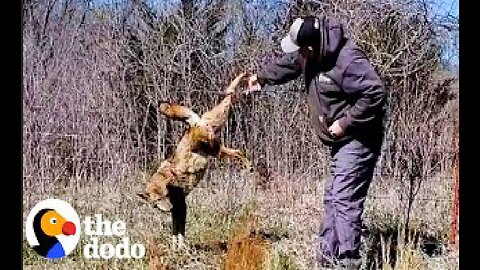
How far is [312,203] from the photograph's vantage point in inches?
222

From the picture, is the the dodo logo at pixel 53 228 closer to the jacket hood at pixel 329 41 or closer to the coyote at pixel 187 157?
the coyote at pixel 187 157

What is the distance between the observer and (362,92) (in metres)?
5.52

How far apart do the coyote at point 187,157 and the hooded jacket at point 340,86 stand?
1.28 ft

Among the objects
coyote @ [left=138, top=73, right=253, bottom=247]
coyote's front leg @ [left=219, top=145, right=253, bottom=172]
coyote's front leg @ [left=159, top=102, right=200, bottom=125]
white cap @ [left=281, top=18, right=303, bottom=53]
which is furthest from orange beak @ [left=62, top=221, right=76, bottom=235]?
white cap @ [left=281, top=18, right=303, bottom=53]

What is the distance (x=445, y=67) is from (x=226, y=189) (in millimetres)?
1333

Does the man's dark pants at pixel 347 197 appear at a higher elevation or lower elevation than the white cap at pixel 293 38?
lower

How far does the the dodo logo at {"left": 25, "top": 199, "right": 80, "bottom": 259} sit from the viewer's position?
5707 millimetres

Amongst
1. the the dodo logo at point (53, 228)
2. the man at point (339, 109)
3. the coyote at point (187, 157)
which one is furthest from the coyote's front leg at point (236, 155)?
the the dodo logo at point (53, 228)

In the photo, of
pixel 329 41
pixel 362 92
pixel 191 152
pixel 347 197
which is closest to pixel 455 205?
pixel 347 197

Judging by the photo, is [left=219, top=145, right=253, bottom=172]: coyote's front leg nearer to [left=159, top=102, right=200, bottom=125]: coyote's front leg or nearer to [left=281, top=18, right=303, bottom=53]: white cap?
[left=159, top=102, right=200, bottom=125]: coyote's front leg

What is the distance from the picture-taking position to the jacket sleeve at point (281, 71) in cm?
564

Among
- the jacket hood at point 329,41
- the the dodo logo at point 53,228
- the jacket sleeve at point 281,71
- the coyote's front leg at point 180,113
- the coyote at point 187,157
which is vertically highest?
the jacket hood at point 329,41
